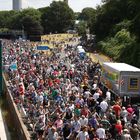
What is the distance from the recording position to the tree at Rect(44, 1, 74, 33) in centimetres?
15288

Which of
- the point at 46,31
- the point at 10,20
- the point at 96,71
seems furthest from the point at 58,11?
the point at 96,71

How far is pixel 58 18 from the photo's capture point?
152 m

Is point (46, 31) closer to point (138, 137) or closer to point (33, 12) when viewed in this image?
point (33, 12)

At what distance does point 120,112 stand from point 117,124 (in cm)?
225

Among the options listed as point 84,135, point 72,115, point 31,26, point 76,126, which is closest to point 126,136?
point 84,135

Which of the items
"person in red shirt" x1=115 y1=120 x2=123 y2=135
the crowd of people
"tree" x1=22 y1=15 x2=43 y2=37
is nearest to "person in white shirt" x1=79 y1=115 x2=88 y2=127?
the crowd of people

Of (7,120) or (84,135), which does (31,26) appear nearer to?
(7,120)

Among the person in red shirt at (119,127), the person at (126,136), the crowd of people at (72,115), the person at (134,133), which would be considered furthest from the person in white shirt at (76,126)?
the person at (134,133)

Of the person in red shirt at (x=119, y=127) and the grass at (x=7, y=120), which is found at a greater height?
the person in red shirt at (x=119, y=127)

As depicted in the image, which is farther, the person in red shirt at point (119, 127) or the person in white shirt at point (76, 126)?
the person in red shirt at point (119, 127)

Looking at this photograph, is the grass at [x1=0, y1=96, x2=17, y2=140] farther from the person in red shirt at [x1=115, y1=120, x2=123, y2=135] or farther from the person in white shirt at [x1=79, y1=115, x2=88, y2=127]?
the person in red shirt at [x1=115, y1=120, x2=123, y2=135]

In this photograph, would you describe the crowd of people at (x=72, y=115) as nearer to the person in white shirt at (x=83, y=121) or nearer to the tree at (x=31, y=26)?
the person in white shirt at (x=83, y=121)

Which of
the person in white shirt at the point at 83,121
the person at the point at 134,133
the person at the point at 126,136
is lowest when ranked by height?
the person at the point at 134,133

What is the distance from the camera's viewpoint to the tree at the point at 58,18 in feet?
502
